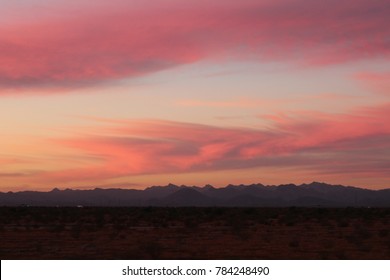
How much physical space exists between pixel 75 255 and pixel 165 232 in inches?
683

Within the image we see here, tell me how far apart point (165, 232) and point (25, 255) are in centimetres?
1834

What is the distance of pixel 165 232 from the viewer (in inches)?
2092

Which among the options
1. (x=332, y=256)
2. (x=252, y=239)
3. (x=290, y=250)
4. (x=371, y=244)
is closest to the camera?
(x=332, y=256)

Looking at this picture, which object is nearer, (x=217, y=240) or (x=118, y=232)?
(x=217, y=240)

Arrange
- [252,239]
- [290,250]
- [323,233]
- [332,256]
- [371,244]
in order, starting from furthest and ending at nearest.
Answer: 1. [323,233]
2. [252,239]
3. [371,244]
4. [290,250]
5. [332,256]

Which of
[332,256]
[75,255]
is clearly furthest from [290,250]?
[75,255]
